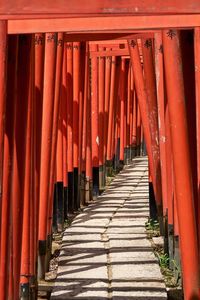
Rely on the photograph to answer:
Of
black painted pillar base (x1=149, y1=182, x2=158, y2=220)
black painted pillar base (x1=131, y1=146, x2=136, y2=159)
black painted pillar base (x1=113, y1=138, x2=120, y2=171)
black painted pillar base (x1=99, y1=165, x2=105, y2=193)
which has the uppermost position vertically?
black painted pillar base (x1=131, y1=146, x2=136, y2=159)

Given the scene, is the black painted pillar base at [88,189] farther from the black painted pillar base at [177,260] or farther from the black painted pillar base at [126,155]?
the black painted pillar base at [126,155]

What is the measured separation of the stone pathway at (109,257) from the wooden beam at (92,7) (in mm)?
4899

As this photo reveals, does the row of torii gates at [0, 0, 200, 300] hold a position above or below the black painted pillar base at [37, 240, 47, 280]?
above

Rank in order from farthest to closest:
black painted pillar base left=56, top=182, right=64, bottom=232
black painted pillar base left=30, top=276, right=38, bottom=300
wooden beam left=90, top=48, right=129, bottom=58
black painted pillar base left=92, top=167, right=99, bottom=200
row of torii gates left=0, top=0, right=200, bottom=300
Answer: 1. wooden beam left=90, top=48, right=129, bottom=58
2. black painted pillar base left=92, top=167, right=99, bottom=200
3. black painted pillar base left=56, top=182, right=64, bottom=232
4. black painted pillar base left=30, top=276, right=38, bottom=300
5. row of torii gates left=0, top=0, right=200, bottom=300

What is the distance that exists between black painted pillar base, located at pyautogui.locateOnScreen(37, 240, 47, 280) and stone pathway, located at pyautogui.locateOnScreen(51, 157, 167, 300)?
22 centimetres

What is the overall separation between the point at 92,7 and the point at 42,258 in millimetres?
6502

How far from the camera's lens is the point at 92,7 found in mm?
5633

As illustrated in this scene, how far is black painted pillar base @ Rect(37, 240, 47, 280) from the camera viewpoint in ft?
37.4

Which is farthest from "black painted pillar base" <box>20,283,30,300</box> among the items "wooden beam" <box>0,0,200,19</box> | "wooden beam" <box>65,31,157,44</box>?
"wooden beam" <box>0,0,200,19</box>

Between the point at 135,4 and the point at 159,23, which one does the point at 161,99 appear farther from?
the point at 135,4

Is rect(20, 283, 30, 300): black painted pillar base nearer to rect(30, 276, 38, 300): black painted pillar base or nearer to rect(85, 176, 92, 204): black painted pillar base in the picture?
rect(30, 276, 38, 300): black painted pillar base

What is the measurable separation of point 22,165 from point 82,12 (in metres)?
2.24

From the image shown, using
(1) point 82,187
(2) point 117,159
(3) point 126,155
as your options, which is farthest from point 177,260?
(3) point 126,155

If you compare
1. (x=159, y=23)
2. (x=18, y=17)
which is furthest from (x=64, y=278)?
(x=18, y=17)
